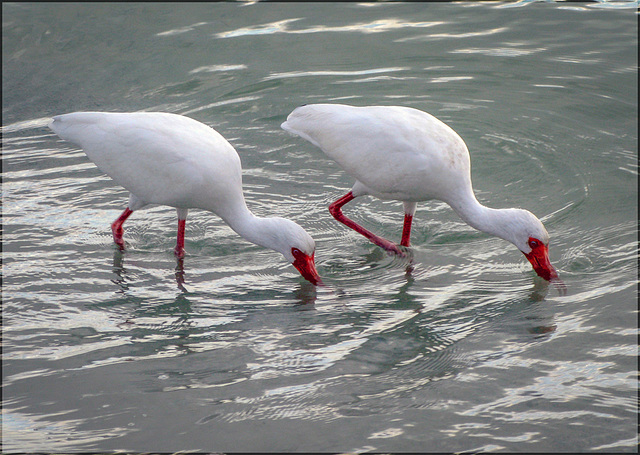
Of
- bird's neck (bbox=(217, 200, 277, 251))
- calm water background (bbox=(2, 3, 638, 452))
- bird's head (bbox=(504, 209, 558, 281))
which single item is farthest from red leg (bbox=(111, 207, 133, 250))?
bird's head (bbox=(504, 209, 558, 281))

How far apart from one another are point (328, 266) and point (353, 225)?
59 centimetres

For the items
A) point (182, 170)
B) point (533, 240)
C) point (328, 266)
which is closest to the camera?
point (533, 240)

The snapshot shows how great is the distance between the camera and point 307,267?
19.8ft

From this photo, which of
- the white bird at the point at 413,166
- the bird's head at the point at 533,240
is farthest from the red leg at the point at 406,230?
the bird's head at the point at 533,240

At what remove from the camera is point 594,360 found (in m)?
4.97

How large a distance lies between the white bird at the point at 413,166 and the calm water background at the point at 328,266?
12.2 inches

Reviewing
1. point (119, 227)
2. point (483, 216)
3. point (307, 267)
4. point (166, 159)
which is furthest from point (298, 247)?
point (119, 227)

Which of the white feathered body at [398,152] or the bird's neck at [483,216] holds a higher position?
the white feathered body at [398,152]

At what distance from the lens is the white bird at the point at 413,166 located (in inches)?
237

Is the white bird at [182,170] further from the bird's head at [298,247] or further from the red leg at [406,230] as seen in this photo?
the red leg at [406,230]

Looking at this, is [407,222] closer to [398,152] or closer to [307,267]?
[398,152]

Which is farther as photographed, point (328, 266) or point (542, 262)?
point (328, 266)

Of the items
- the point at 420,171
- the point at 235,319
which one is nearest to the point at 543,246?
the point at 420,171

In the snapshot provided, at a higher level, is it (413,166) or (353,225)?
(413,166)
